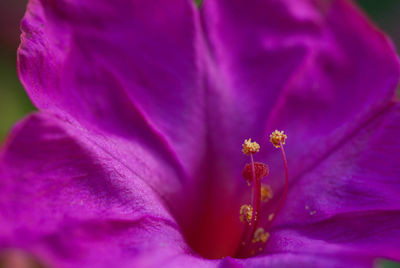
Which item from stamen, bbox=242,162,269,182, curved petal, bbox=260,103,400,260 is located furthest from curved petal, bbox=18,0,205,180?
curved petal, bbox=260,103,400,260

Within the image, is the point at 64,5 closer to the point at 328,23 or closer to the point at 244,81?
the point at 244,81

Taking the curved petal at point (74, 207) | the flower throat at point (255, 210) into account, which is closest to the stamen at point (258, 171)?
the flower throat at point (255, 210)

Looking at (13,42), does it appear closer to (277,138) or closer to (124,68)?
(124,68)

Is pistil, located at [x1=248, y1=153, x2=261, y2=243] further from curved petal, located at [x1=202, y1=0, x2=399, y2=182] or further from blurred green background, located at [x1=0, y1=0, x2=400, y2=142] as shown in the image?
blurred green background, located at [x1=0, y1=0, x2=400, y2=142]

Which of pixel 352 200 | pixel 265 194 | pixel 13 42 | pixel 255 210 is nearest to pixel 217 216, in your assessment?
pixel 265 194

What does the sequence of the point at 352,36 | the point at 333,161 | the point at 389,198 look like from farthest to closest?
the point at 352,36
the point at 333,161
the point at 389,198

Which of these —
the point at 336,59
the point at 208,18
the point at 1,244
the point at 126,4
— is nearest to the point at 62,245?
the point at 1,244
